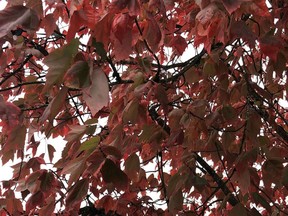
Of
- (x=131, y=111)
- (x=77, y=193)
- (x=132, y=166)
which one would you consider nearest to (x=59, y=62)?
(x=77, y=193)

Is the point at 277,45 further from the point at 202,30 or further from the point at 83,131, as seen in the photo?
the point at 83,131

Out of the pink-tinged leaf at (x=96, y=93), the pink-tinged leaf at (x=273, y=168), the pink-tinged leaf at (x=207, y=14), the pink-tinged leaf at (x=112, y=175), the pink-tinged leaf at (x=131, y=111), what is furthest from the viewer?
the pink-tinged leaf at (x=273, y=168)

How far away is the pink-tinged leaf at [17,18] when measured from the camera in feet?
3.17

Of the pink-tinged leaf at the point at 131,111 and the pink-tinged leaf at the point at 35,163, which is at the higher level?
the pink-tinged leaf at the point at 35,163

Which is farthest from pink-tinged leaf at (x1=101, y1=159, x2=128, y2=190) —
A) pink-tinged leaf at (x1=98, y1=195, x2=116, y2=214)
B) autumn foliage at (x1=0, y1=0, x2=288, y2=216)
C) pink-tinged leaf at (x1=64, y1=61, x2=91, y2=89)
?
pink-tinged leaf at (x1=98, y1=195, x2=116, y2=214)

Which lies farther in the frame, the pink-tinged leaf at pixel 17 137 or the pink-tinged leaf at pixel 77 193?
the pink-tinged leaf at pixel 17 137

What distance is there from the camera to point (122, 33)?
1.12 metres

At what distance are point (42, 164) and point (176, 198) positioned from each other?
570 mm

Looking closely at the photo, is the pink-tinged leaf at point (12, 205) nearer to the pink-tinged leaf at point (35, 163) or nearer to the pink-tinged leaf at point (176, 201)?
the pink-tinged leaf at point (35, 163)

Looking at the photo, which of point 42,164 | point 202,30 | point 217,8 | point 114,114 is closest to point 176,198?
point 114,114

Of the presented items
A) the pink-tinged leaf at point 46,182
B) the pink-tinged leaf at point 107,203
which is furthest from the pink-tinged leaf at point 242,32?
the pink-tinged leaf at point 107,203

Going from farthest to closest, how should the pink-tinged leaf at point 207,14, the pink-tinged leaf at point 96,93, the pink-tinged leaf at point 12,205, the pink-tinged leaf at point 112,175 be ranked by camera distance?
the pink-tinged leaf at point 12,205
the pink-tinged leaf at point 112,175
the pink-tinged leaf at point 207,14
the pink-tinged leaf at point 96,93

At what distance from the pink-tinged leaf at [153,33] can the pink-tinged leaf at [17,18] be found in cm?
28

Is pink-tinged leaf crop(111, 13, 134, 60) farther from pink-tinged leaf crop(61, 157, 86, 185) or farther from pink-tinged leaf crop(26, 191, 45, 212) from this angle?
pink-tinged leaf crop(26, 191, 45, 212)
